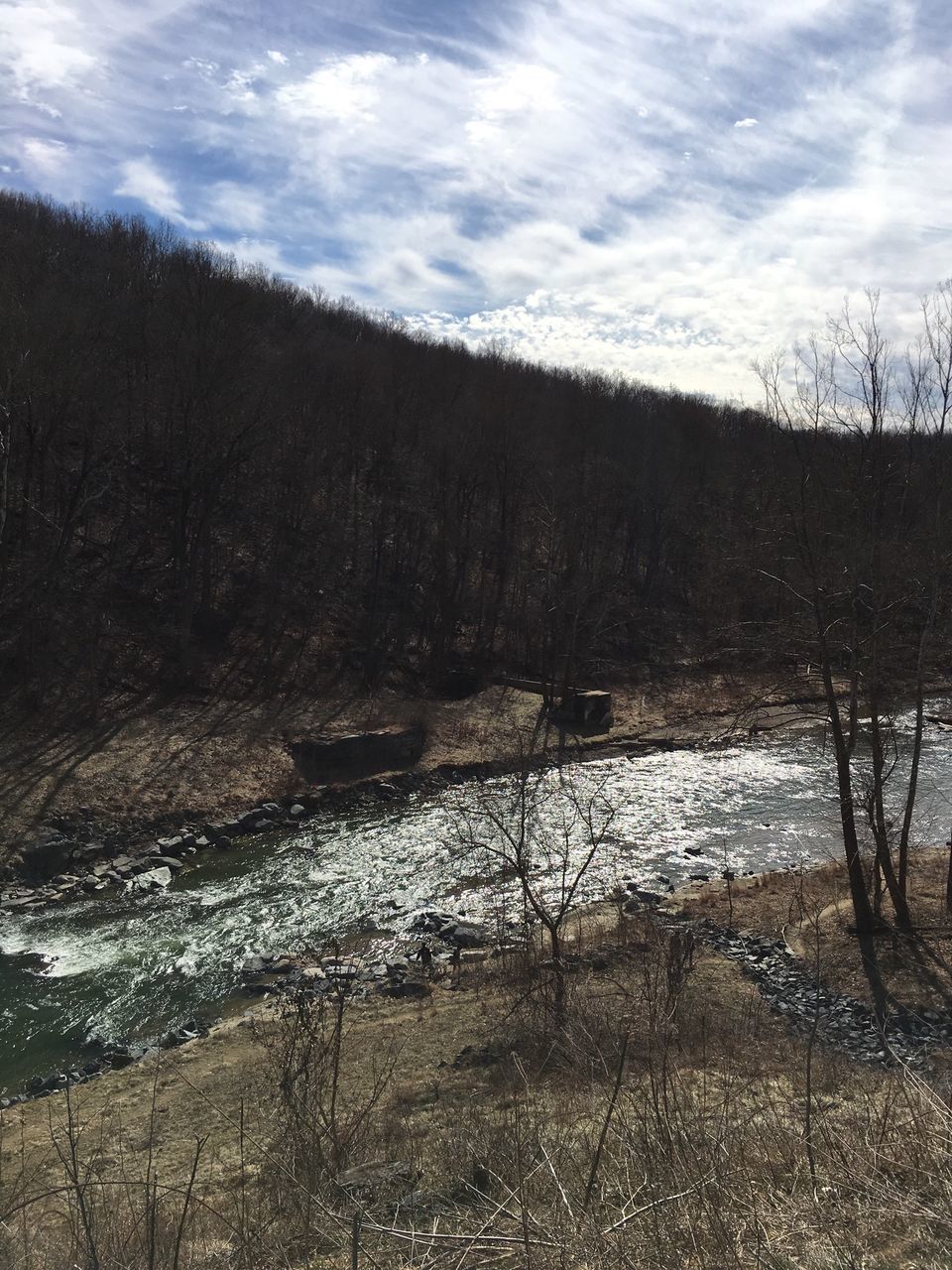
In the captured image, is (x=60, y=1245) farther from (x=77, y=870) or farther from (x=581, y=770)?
(x=581, y=770)

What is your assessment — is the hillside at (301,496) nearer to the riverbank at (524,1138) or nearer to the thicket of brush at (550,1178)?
the riverbank at (524,1138)

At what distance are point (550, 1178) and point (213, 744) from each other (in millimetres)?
19393

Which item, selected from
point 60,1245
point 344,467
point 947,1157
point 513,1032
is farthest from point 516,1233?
point 344,467

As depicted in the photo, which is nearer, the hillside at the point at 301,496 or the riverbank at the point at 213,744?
the riverbank at the point at 213,744

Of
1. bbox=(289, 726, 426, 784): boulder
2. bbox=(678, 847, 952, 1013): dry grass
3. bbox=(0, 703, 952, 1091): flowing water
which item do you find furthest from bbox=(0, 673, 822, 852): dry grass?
bbox=(678, 847, 952, 1013): dry grass

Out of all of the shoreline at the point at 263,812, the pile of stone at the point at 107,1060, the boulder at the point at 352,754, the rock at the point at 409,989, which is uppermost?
the boulder at the point at 352,754

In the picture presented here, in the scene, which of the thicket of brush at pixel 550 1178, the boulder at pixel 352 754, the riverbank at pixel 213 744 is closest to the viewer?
the thicket of brush at pixel 550 1178

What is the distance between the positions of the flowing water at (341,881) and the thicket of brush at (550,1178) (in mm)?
2593

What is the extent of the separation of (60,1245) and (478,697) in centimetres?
2486

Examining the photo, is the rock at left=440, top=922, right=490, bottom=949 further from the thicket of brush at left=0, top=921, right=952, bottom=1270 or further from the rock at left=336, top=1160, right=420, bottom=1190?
Answer: the rock at left=336, top=1160, right=420, bottom=1190

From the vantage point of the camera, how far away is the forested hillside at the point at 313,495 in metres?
24.3

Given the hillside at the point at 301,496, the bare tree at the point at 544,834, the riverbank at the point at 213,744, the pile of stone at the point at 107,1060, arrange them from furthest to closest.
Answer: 1. the hillside at the point at 301,496
2. the riverbank at the point at 213,744
3. the bare tree at the point at 544,834
4. the pile of stone at the point at 107,1060

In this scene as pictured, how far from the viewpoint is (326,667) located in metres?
29.6

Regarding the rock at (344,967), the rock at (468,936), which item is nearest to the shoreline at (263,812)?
the rock at (468,936)
